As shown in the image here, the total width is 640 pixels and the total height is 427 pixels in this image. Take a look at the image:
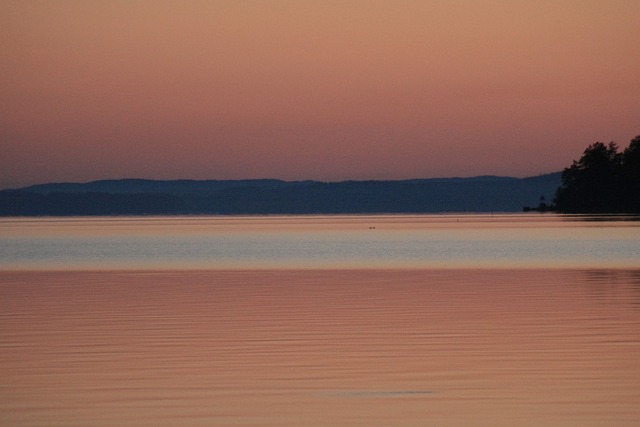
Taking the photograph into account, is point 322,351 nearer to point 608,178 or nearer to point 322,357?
point 322,357

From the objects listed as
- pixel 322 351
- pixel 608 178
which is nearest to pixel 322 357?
pixel 322 351

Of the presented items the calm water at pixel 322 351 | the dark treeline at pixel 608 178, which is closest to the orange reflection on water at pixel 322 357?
the calm water at pixel 322 351

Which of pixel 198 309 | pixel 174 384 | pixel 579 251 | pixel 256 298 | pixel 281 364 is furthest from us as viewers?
pixel 579 251

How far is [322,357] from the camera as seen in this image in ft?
60.4

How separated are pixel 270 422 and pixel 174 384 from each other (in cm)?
274

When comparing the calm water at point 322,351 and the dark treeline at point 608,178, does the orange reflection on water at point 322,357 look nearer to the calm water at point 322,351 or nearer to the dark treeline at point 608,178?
the calm water at point 322,351

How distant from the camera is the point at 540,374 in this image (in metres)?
16.5

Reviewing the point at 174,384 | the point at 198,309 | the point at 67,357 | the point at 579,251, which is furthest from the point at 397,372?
the point at 579,251

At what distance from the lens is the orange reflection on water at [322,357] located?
1398cm

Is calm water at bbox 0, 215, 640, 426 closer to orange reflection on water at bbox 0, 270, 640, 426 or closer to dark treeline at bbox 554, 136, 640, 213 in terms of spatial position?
orange reflection on water at bbox 0, 270, 640, 426

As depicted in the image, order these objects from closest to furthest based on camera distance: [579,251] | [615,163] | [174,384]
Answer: [174,384] → [579,251] → [615,163]

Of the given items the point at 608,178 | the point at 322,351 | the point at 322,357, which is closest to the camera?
the point at 322,357

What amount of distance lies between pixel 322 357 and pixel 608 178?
165 metres

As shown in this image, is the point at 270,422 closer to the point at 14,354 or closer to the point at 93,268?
the point at 14,354
